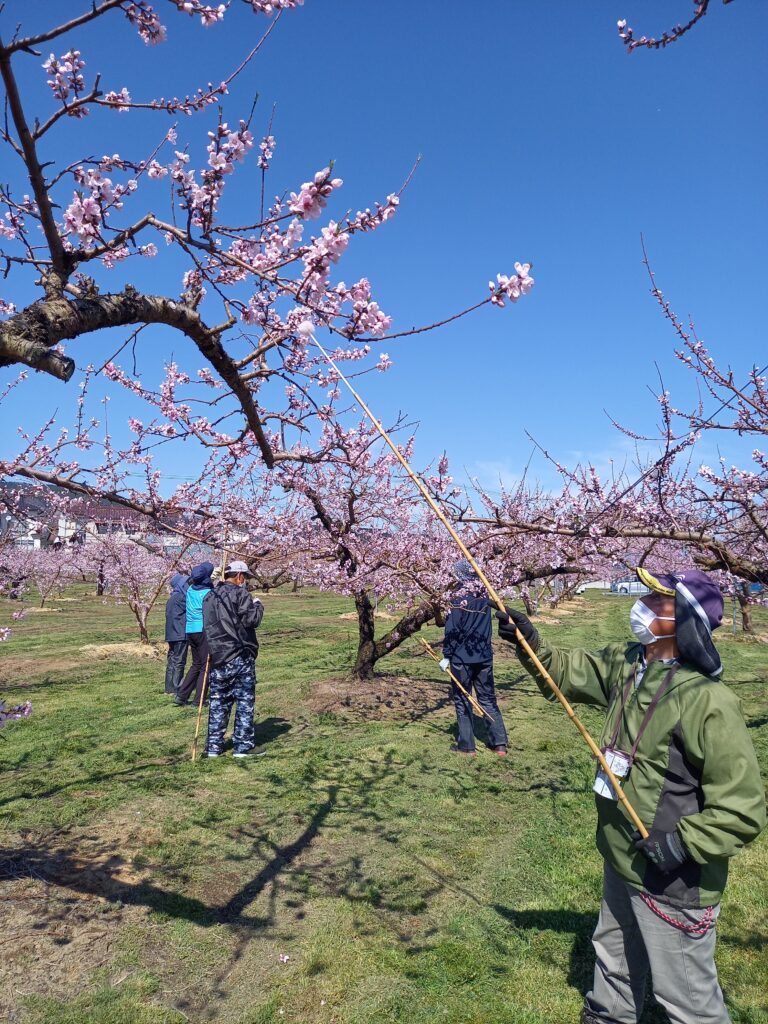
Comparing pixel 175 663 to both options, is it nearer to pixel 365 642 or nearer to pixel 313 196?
pixel 365 642

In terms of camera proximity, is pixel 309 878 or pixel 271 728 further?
pixel 271 728

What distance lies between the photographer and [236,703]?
22.8 ft

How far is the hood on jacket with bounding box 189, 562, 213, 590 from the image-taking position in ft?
27.0

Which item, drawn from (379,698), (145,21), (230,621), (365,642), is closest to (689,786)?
(145,21)

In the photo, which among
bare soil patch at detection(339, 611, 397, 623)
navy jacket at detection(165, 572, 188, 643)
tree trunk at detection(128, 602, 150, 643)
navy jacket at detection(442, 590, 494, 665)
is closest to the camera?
navy jacket at detection(442, 590, 494, 665)

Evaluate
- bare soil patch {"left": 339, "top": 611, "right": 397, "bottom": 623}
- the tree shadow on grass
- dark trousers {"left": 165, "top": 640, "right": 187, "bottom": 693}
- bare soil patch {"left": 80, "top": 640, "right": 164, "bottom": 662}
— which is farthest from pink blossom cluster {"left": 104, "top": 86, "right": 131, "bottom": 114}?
bare soil patch {"left": 339, "top": 611, "right": 397, "bottom": 623}

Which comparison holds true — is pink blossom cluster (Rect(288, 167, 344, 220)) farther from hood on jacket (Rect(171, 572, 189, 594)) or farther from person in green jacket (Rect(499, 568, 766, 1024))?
hood on jacket (Rect(171, 572, 189, 594))

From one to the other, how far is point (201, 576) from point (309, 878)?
15.5 ft

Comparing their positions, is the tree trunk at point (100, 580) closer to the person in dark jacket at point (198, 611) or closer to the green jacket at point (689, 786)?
the person in dark jacket at point (198, 611)

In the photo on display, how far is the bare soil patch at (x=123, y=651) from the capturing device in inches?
549

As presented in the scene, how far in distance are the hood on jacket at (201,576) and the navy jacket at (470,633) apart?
128 inches

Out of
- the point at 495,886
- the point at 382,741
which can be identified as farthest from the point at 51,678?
the point at 495,886

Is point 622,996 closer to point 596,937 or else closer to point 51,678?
point 596,937

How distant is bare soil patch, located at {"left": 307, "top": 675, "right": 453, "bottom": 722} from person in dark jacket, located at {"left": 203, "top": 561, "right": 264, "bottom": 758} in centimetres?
202
